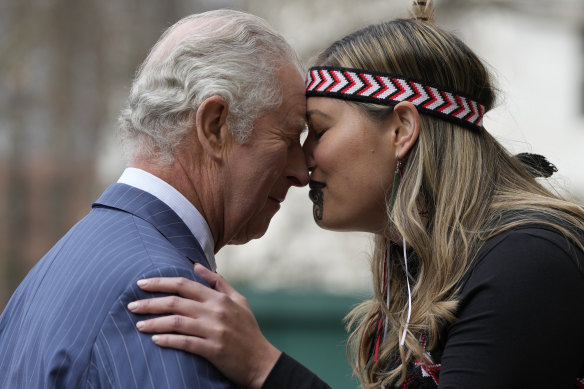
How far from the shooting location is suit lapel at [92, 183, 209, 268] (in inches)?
101

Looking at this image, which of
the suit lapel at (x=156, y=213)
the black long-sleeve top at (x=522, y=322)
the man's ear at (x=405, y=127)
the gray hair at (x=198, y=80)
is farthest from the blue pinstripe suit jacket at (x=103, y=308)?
the man's ear at (x=405, y=127)

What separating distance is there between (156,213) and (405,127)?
0.95 m

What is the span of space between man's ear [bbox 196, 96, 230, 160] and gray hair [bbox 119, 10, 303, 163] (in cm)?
2

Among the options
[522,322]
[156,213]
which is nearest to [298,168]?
[156,213]

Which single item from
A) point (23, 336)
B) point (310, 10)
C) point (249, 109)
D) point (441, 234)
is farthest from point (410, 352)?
point (310, 10)

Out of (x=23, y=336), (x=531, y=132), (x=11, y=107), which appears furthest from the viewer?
(x=531, y=132)

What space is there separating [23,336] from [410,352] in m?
1.22

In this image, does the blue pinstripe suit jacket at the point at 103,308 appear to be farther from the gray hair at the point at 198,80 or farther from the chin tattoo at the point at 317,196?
the chin tattoo at the point at 317,196

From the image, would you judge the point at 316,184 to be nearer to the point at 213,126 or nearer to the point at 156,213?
the point at 213,126

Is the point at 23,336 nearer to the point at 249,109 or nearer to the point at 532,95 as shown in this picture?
the point at 249,109

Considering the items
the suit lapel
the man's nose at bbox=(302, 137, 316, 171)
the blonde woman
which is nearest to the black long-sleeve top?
the blonde woman

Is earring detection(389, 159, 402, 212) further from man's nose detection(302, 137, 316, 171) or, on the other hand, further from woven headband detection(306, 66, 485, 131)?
man's nose detection(302, 137, 316, 171)

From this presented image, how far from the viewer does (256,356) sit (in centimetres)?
253

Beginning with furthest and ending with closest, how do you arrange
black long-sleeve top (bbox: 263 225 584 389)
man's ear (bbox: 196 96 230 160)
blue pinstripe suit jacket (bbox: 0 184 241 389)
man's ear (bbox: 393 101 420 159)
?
man's ear (bbox: 393 101 420 159)
man's ear (bbox: 196 96 230 160)
black long-sleeve top (bbox: 263 225 584 389)
blue pinstripe suit jacket (bbox: 0 184 241 389)
